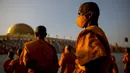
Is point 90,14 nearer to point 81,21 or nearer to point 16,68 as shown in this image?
point 81,21

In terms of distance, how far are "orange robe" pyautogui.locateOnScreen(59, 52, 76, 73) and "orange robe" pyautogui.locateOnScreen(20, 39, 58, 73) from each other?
11.1 feet

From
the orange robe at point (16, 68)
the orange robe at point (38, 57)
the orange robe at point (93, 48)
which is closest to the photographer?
the orange robe at point (93, 48)

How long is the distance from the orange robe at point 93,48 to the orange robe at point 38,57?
1.88 meters

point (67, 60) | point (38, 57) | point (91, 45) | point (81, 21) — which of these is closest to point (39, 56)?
point (38, 57)

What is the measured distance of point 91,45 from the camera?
92.6 inches

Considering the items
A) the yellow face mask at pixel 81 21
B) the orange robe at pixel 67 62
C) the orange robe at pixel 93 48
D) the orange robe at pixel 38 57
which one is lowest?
the orange robe at pixel 67 62

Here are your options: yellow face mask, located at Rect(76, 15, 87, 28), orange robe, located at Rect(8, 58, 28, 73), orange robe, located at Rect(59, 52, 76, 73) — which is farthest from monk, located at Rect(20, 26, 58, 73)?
orange robe, located at Rect(59, 52, 76, 73)

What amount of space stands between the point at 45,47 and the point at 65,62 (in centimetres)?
354

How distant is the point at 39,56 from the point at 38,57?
3 cm

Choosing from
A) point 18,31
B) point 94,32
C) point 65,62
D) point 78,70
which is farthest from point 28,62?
point 18,31

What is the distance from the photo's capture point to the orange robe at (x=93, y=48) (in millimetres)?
2316

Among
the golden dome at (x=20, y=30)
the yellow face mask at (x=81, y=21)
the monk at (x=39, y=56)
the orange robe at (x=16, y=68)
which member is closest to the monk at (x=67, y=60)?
the orange robe at (x=16, y=68)

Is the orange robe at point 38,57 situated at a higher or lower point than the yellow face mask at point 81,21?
lower

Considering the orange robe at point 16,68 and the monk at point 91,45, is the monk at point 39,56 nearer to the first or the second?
the orange robe at point 16,68
